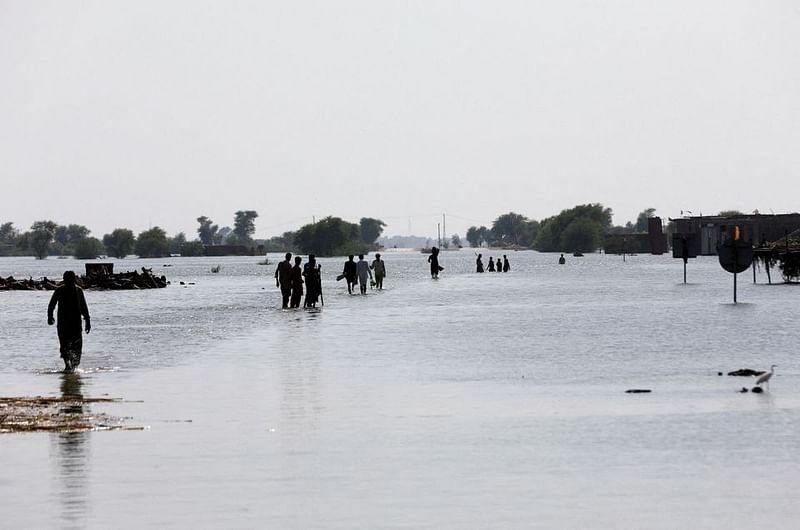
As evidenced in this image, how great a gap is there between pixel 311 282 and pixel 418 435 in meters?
31.4

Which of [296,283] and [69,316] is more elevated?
[69,316]

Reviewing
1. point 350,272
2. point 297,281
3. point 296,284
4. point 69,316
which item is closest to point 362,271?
point 350,272

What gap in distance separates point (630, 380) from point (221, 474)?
960 cm

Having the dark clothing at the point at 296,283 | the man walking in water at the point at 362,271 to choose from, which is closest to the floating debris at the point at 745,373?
the dark clothing at the point at 296,283

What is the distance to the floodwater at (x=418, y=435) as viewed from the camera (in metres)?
9.77

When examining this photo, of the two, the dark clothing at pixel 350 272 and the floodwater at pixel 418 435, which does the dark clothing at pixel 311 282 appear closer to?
the dark clothing at pixel 350 272

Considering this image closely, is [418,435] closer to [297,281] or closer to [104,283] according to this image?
[297,281]

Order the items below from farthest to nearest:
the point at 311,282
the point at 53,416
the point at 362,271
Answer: the point at 362,271 → the point at 311,282 → the point at 53,416

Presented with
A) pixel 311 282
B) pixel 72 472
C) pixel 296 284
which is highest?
pixel 311 282

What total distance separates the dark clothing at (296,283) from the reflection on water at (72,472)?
1156 inches

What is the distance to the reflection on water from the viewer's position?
31.9 feet

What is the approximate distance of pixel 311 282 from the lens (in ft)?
148

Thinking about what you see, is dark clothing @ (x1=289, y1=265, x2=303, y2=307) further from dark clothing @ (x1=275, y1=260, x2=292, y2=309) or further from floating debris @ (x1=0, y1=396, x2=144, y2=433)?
floating debris @ (x1=0, y1=396, x2=144, y2=433)

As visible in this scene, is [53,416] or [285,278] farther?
[285,278]
